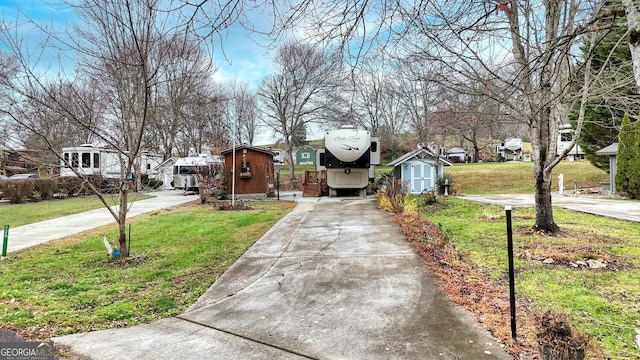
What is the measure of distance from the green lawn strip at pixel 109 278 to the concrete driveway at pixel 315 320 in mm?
346

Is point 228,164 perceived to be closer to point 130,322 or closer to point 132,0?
point 132,0

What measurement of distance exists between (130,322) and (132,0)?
14.8 feet

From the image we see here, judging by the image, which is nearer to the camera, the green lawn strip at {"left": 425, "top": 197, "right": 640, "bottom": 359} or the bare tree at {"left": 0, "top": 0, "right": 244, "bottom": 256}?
the green lawn strip at {"left": 425, "top": 197, "right": 640, "bottom": 359}

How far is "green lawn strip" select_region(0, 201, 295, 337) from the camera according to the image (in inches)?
143

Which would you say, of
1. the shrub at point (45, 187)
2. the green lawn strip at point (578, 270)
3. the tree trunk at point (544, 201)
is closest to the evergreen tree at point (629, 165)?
the green lawn strip at point (578, 270)

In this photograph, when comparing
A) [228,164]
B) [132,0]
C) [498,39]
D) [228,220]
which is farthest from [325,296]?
[228,164]

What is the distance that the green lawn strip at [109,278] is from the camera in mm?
3627

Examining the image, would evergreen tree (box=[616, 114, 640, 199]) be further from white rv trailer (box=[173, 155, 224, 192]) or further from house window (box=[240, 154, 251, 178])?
white rv trailer (box=[173, 155, 224, 192])

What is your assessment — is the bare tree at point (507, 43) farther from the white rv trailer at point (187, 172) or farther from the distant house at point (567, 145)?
the distant house at point (567, 145)

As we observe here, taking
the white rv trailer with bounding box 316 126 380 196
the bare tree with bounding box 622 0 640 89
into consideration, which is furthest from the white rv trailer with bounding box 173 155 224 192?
the bare tree with bounding box 622 0 640 89

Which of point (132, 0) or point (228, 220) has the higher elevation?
point (132, 0)

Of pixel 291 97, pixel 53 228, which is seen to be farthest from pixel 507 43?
pixel 291 97

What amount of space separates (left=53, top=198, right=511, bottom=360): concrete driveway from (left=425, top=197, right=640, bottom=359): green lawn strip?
94 cm

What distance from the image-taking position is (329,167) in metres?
15.9
